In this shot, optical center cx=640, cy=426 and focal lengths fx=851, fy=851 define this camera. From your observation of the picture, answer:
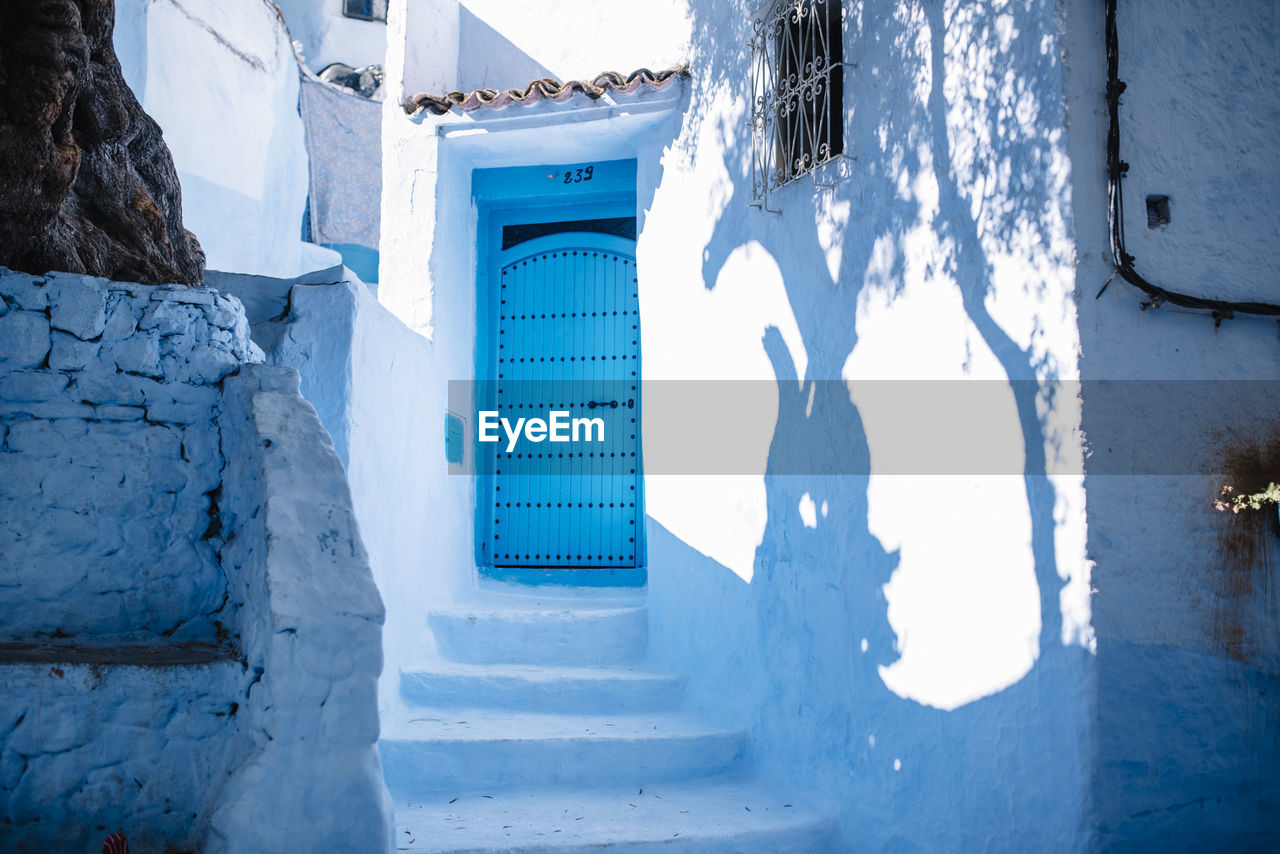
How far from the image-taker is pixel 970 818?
2.75 meters

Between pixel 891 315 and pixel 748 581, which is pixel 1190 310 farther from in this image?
pixel 748 581

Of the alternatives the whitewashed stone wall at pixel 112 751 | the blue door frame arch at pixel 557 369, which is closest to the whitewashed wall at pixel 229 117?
the blue door frame arch at pixel 557 369

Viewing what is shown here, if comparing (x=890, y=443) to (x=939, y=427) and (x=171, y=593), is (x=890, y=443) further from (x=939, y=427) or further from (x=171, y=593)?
(x=171, y=593)

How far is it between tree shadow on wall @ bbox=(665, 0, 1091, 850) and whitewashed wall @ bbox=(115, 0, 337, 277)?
5520mm

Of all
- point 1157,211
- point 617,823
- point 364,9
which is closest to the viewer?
point 1157,211

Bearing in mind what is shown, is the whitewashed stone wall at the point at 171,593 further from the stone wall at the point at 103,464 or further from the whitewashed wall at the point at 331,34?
the whitewashed wall at the point at 331,34

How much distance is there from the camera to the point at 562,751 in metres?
3.78

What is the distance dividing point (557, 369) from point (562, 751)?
275 cm

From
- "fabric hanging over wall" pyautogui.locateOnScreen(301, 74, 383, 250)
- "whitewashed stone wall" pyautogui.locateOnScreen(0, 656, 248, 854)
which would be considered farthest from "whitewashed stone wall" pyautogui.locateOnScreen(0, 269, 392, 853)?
"fabric hanging over wall" pyautogui.locateOnScreen(301, 74, 383, 250)

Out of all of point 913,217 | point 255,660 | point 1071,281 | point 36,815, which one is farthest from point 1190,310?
point 36,815

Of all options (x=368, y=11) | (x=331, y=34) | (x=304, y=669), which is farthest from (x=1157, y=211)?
(x=368, y=11)

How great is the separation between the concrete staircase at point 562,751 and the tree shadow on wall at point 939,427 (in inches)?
11.7

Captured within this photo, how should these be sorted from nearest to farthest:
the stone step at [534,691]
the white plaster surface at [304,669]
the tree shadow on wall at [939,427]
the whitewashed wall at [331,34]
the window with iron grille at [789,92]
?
the white plaster surface at [304,669] → the tree shadow on wall at [939,427] → the window with iron grille at [789,92] → the stone step at [534,691] → the whitewashed wall at [331,34]

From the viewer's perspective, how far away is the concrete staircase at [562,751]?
3262mm
